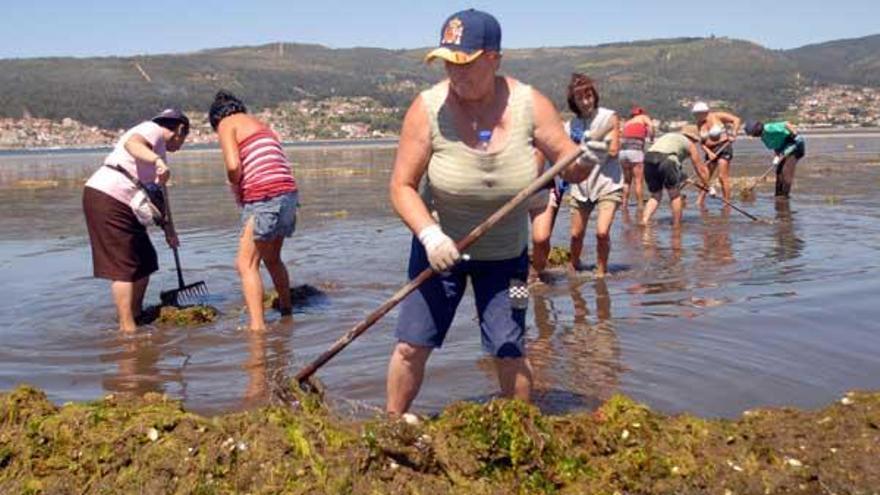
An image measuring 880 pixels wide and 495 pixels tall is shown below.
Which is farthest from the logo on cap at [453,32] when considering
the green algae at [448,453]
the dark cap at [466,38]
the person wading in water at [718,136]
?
the person wading in water at [718,136]

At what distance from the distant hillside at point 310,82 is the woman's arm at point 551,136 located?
102 meters

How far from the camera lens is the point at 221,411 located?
4969 millimetres

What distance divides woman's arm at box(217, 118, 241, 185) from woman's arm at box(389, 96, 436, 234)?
3054 millimetres

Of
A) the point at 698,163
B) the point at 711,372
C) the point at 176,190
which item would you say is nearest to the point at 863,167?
the point at 698,163

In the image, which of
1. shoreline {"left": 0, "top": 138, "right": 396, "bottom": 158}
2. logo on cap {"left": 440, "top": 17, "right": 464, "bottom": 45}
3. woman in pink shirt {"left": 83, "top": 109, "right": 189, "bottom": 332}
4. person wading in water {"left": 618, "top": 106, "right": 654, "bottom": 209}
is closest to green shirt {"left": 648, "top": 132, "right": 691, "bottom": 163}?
person wading in water {"left": 618, "top": 106, "right": 654, "bottom": 209}

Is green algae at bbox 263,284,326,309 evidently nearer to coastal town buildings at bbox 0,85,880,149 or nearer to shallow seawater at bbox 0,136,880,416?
shallow seawater at bbox 0,136,880,416

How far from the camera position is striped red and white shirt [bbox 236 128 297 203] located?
6.81 metres

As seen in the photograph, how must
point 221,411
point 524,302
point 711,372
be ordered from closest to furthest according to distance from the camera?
point 524,302 < point 221,411 < point 711,372

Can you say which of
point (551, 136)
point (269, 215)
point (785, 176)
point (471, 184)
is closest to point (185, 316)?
point (269, 215)

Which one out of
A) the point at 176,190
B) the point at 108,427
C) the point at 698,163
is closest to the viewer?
the point at 108,427

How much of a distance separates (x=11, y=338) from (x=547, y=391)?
4.22 m

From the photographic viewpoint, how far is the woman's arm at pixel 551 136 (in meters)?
3.97

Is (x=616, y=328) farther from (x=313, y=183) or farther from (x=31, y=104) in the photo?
(x=31, y=104)

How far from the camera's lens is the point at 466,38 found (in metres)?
3.73
